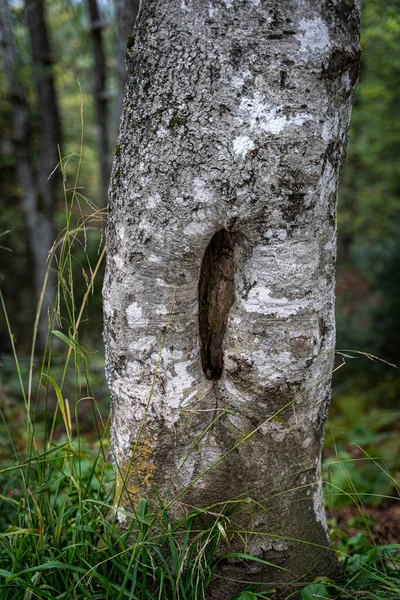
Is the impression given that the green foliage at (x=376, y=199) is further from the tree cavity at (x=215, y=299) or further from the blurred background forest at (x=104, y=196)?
the tree cavity at (x=215, y=299)

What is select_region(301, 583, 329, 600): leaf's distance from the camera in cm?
143

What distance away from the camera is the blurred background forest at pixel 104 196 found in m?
4.52

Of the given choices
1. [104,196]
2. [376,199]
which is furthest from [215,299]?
[376,199]

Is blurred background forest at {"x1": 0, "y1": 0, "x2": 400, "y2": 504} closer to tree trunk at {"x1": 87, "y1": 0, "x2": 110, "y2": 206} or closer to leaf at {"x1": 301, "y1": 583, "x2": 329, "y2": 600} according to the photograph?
tree trunk at {"x1": 87, "y1": 0, "x2": 110, "y2": 206}

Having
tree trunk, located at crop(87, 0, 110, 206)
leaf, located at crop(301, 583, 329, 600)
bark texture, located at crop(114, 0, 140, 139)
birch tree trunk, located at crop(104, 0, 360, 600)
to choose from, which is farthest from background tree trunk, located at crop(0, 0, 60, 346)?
leaf, located at crop(301, 583, 329, 600)

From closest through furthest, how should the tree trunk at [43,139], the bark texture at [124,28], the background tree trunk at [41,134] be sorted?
1. the bark texture at [124,28]
2. the background tree trunk at [41,134]
3. the tree trunk at [43,139]

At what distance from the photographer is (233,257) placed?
159cm

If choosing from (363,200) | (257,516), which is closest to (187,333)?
(257,516)

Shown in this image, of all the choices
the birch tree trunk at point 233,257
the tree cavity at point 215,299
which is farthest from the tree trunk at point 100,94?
the birch tree trunk at point 233,257

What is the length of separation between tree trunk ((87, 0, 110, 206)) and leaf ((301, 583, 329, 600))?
7.06m

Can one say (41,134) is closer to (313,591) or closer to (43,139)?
(43,139)

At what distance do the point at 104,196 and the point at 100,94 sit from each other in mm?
1998

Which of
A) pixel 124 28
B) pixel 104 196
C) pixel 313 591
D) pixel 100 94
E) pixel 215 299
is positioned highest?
pixel 100 94

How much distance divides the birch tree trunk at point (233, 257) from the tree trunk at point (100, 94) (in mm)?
6522
